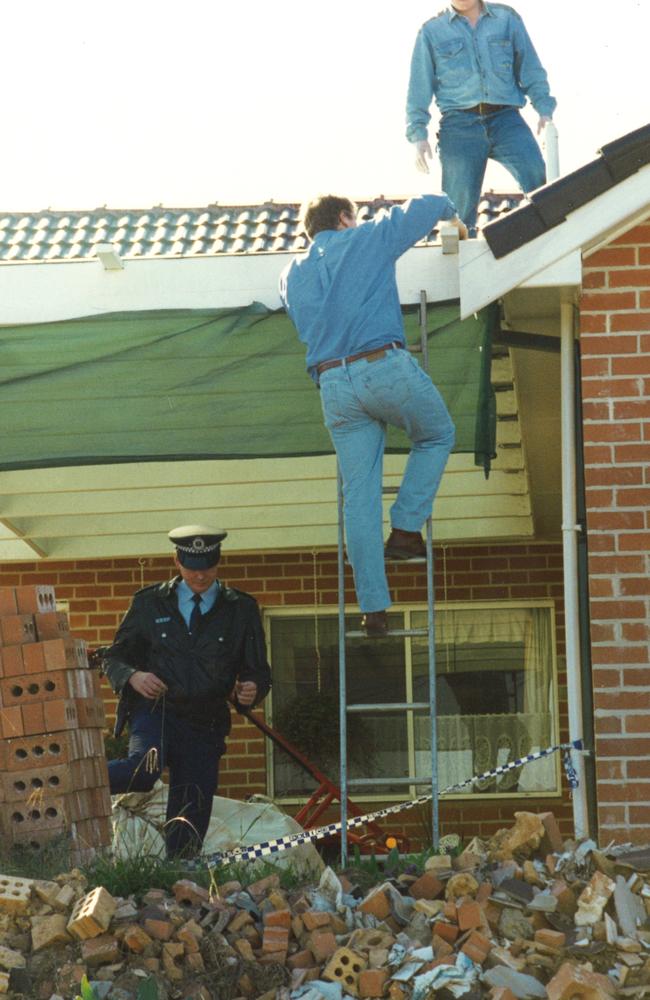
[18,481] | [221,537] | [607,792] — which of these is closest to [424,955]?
[607,792]

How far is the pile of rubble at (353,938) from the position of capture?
558cm

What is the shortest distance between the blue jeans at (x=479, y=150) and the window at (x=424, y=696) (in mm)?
3855

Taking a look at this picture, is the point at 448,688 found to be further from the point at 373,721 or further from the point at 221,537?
the point at 221,537

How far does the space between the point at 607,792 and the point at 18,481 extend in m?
4.31

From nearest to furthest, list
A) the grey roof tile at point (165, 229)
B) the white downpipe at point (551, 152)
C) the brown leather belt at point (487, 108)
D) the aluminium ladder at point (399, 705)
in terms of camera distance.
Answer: the aluminium ladder at point (399, 705), the white downpipe at point (551, 152), the brown leather belt at point (487, 108), the grey roof tile at point (165, 229)

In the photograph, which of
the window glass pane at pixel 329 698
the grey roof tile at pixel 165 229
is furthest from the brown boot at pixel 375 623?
the window glass pane at pixel 329 698

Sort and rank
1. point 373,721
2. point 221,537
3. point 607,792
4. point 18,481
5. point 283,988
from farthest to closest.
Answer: point 373,721 < point 18,481 < point 221,537 < point 607,792 < point 283,988

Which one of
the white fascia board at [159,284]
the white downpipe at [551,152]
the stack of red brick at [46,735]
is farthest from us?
the white downpipe at [551,152]

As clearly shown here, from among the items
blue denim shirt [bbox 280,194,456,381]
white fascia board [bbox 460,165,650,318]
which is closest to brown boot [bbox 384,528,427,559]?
blue denim shirt [bbox 280,194,456,381]

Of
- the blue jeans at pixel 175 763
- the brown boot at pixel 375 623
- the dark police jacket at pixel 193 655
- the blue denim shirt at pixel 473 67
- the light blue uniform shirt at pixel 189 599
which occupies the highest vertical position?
the blue denim shirt at pixel 473 67

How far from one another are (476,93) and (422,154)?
0.45m

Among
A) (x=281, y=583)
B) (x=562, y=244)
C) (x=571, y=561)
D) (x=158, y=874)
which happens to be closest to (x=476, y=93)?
(x=562, y=244)

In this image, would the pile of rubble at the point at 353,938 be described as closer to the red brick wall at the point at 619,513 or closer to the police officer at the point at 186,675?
the red brick wall at the point at 619,513

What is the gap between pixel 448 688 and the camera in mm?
11172
